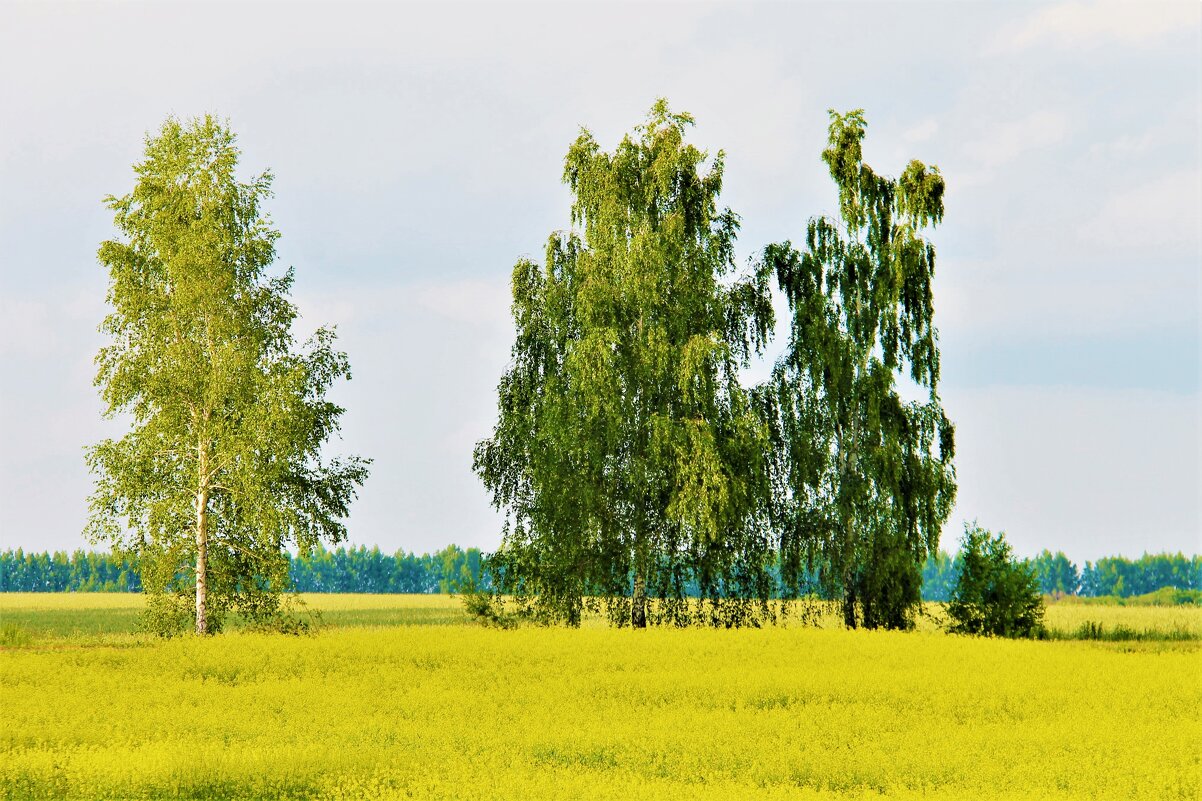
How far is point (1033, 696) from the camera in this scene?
2223 cm

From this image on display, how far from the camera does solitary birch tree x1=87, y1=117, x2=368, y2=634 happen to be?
1330 inches

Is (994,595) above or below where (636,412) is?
below

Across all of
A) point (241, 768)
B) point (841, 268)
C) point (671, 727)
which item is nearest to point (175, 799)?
point (241, 768)

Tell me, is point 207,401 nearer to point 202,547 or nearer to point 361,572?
point 202,547

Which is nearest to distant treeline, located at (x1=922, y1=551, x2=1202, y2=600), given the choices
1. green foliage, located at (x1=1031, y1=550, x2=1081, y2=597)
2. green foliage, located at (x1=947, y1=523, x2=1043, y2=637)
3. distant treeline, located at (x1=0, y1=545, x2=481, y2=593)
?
green foliage, located at (x1=1031, y1=550, x2=1081, y2=597)

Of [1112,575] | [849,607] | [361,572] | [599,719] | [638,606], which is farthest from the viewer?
[1112,575]

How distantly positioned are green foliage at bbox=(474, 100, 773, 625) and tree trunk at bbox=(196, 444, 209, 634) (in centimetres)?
923

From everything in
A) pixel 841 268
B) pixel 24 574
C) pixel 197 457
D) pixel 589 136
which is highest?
pixel 589 136

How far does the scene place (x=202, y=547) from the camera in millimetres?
34312

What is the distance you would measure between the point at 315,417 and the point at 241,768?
2074 centimetres

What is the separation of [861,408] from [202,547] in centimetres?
2136

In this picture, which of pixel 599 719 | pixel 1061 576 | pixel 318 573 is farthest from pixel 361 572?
pixel 599 719

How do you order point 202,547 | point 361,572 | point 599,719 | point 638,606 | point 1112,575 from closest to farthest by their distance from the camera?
point 599,719 → point 202,547 → point 638,606 → point 361,572 → point 1112,575

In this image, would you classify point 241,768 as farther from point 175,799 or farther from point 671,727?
point 671,727
